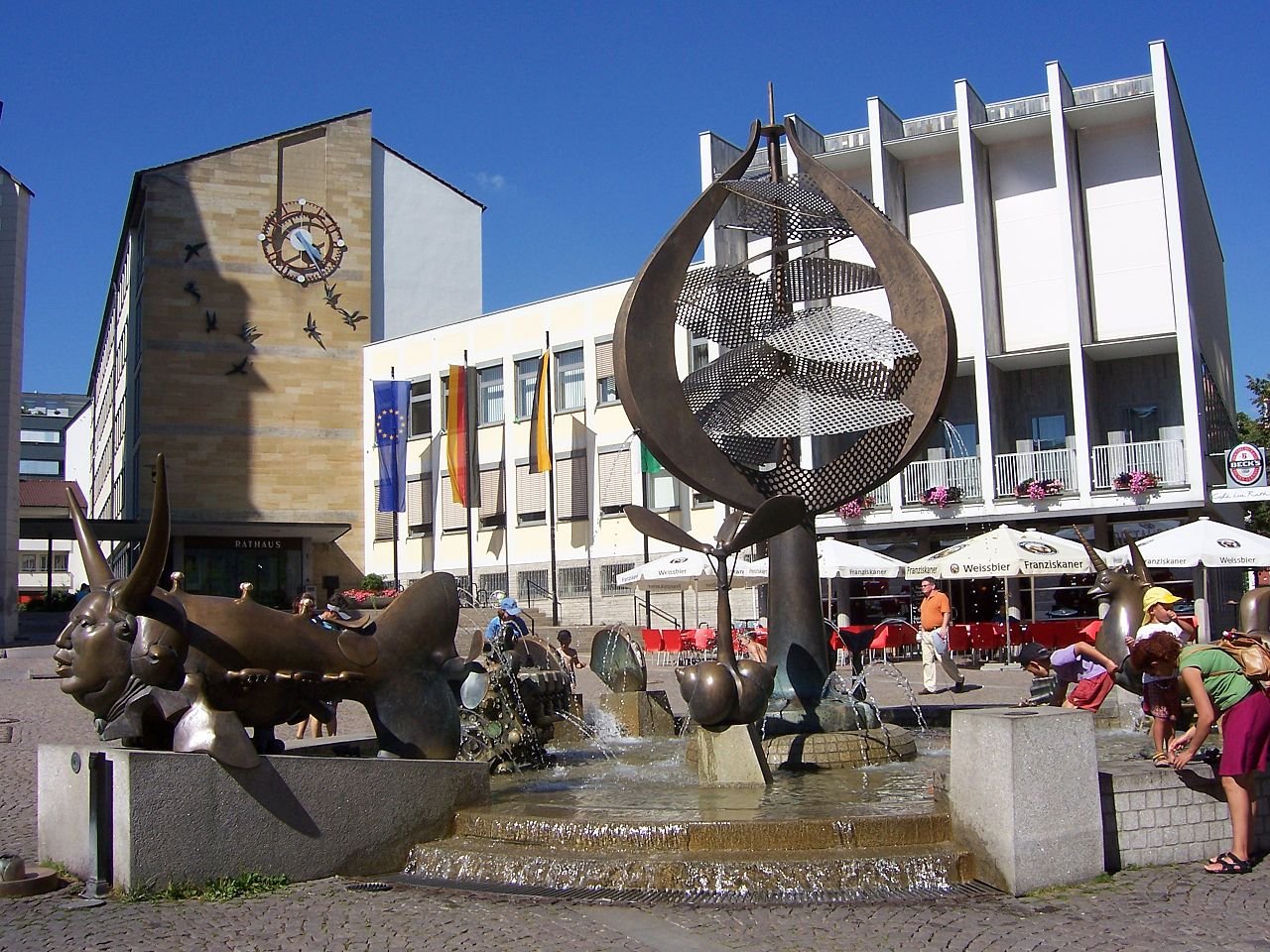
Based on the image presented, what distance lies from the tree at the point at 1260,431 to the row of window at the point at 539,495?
22.3 metres

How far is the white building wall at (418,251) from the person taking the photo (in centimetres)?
4888

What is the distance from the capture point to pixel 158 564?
286 inches

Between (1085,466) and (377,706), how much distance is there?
25950 mm

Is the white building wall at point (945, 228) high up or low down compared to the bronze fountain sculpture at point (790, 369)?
up

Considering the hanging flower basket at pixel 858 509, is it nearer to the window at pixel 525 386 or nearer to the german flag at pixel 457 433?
the window at pixel 525 386

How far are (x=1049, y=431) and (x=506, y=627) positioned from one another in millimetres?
24588

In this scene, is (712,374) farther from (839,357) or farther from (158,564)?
(158,564)

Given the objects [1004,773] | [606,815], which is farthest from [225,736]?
[1004,773]

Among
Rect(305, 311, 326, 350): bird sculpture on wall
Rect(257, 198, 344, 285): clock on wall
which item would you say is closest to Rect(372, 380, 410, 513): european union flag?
Rect(305, 311, 326, 350): bird sculpture on wall

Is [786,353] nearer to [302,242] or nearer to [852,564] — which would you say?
[852,564]

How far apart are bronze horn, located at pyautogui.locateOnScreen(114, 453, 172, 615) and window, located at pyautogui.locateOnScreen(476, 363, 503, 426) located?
117ft

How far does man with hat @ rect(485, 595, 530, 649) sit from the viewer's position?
12344 mm

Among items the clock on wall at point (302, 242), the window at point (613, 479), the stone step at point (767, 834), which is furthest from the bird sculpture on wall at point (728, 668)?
Result: the clock on wall at point (302, 242)

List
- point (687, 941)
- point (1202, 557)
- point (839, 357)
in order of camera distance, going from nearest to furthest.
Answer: point (687, 941)
point (839, 357)
point (1202, 557)
